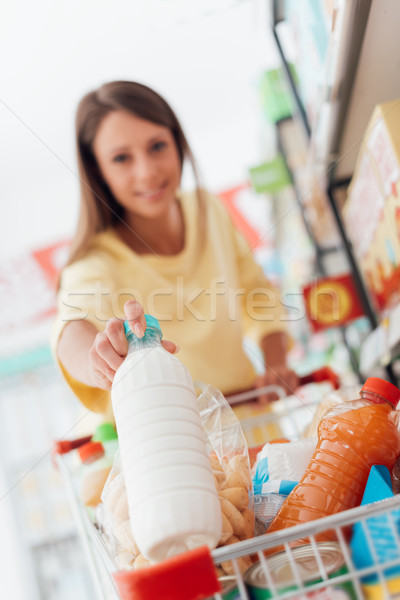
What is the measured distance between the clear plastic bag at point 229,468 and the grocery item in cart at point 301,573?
0.14 feet

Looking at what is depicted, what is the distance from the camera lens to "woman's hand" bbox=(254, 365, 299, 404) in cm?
138

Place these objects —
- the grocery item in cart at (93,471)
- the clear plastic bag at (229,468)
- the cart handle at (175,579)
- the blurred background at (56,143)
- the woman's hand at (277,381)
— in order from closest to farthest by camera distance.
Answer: the cart handle at (175,579) → the clear plastic bag at (229,468) → the grocery item in cart at (93,471) → the woman's hand at (277,381) → the blurred background at (56,143)

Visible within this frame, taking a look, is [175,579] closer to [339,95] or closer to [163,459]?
[163,459]

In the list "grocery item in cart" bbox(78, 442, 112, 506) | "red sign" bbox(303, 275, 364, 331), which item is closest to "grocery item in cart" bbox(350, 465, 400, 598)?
"grocery item in cart" bbox(78, 442, 112, 506)

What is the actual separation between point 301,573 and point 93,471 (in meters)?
0.52

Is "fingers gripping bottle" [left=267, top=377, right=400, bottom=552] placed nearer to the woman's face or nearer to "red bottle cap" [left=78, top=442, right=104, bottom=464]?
"red bottle cap" [left=78, top=442, right=104, bottom=464]

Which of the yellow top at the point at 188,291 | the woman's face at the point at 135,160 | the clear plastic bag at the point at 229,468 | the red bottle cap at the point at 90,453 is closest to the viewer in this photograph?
the clear plastic bag at the point at 229,468

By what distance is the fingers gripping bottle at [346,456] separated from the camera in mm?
642

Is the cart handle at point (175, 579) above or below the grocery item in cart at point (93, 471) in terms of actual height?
below

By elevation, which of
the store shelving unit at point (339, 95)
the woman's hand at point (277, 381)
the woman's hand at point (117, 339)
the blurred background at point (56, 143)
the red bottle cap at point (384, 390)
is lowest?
the red bottle cap at point (384, 390)

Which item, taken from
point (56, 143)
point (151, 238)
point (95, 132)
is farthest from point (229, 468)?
point (56, 143)

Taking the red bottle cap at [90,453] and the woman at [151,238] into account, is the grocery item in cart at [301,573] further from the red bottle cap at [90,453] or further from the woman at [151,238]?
the woman at [151,238]

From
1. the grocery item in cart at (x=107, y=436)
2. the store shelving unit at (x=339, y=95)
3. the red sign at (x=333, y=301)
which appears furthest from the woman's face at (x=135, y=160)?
the red sign at (x=333, y=301)

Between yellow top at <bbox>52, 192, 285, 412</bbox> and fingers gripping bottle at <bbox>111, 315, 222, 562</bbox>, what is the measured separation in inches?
19.7
